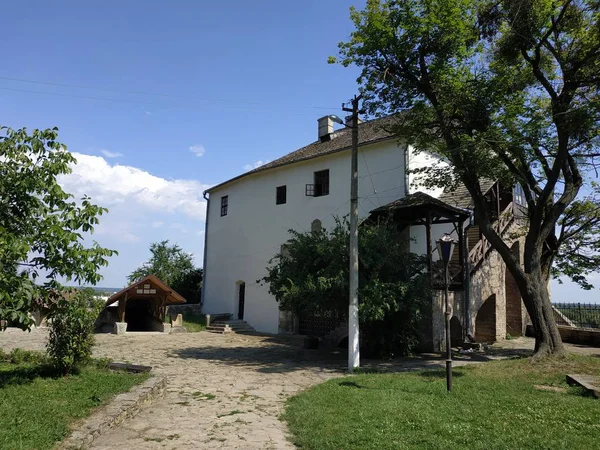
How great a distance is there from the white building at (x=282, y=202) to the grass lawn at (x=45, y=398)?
27.6 ft

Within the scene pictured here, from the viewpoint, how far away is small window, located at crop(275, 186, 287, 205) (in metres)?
21.8

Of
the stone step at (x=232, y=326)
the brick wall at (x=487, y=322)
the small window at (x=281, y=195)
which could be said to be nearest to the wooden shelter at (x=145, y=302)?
the stone step at (x=232, y=326)

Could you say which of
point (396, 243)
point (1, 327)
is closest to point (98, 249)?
point (1, 327)

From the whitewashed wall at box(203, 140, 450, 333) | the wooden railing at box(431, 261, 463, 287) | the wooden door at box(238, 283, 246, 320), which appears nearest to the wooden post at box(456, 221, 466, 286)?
the wooden railing at box(431, 261, 463, 287)

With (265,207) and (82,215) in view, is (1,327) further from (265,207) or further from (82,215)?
(265,207)

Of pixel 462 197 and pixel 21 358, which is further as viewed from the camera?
pixel 462 197

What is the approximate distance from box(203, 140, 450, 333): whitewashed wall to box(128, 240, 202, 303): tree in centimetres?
300

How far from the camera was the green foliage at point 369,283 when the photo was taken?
39.2ft

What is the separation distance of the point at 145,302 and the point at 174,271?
6.97m

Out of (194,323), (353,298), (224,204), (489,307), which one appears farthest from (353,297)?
(224,204)

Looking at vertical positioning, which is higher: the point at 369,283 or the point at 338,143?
the point at 338,143

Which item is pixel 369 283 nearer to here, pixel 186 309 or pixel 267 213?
pixel 267 213

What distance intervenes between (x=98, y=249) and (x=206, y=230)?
19.9m

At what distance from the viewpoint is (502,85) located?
40.9 feet
